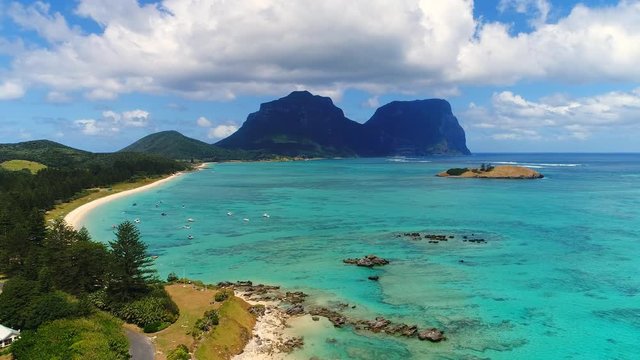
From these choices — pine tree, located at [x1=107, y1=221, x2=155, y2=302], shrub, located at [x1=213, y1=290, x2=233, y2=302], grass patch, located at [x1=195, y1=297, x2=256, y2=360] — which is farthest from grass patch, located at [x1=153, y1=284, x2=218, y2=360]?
pine tree, located at [x1=107, y1=221, x2=155, y2=302]

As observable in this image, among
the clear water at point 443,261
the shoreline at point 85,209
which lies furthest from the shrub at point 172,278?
the shoreline at point 85,209

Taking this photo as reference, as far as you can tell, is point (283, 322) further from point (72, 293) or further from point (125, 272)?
point (72, 293)

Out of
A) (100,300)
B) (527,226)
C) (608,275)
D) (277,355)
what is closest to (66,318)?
(100,300)

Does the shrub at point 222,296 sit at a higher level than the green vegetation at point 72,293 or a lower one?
lower

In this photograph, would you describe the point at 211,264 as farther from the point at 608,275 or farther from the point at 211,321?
the point at 608,275

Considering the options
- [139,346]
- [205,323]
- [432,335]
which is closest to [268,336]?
[205,323]

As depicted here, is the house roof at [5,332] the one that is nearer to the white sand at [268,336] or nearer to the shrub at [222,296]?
the shrub at [222,296]

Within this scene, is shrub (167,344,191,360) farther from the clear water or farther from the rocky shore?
the clear water
